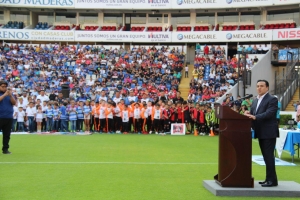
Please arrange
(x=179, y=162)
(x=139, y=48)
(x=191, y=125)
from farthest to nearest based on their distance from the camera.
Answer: (x=139, y=48), (x=191, y=125), (x=179, y=162)

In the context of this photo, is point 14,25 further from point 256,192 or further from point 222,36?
point 256,192

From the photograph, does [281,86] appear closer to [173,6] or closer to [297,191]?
[173,6]

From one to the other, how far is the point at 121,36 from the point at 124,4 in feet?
12.5

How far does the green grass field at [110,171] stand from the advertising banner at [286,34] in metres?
28.0

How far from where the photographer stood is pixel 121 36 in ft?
149

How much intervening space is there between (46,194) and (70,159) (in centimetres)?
433

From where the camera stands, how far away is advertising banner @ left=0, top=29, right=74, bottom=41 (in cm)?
4506

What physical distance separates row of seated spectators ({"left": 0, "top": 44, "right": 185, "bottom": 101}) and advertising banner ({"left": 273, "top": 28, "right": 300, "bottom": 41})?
31.8 feet

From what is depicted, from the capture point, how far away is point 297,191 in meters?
7.29

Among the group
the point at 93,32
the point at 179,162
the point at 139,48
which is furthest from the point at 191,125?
the point at 93,32

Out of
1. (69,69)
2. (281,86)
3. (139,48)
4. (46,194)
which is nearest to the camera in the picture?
(46,194)

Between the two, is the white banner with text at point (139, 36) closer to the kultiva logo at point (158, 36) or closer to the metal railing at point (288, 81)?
the kultiva logo at point (158, 36)

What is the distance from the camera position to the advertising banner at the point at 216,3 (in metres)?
42.9

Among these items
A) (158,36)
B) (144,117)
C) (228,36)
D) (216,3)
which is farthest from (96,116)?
(216,3)
